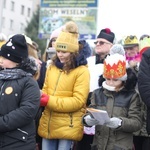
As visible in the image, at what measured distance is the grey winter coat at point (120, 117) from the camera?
3988mm

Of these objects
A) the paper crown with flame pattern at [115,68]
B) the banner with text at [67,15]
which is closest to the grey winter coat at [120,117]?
the paper crown with flame pattern at [115,68]

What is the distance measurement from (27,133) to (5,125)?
252mm

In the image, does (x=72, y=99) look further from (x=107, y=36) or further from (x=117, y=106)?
(x=107, y=36)

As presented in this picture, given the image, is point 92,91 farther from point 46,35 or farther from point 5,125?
point 46,35

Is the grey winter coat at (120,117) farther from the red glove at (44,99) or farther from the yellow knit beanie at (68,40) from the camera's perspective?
the yellow knit beanie at (68,40)

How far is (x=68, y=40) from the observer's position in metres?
4.47

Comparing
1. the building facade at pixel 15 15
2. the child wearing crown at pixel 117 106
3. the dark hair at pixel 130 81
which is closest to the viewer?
the child wearing crown at pixel 117 106

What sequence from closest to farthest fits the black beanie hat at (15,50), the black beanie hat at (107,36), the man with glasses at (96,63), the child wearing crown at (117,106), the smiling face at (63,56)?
the black beanie hat at (15,50), the child wearing crown at (117,106), the smiling face at (63,56), the man with glasses at (96,63), the black beanie hat at (107,36)

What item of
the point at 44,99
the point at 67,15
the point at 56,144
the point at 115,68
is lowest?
the point at 56,144

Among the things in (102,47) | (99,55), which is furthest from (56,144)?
(102,47)

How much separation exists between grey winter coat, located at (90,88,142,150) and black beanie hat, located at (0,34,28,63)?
1003 mm

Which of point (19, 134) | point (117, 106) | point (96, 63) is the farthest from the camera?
point (96, 63)

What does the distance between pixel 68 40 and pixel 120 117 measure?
1.12 m

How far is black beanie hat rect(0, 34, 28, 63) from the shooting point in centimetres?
376
